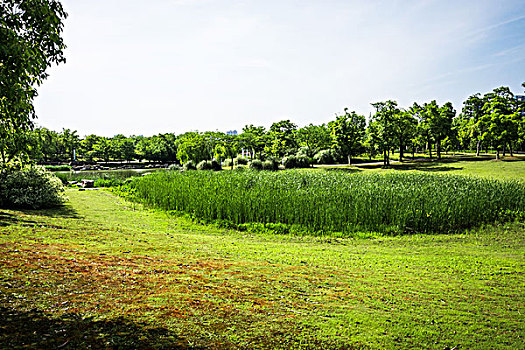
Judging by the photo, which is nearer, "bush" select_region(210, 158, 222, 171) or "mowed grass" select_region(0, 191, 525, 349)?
"mowed grass" select_region(0, 191, 525, 349)

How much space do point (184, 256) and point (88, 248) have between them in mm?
2078

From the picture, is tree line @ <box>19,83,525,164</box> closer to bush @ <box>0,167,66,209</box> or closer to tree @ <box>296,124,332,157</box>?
tree @ <box>296,124,332,157</box>

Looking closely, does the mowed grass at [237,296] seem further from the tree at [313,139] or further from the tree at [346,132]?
the tree at [313,139]

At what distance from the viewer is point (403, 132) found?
134 feet

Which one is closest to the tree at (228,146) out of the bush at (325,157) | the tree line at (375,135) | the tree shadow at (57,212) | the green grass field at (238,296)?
the tree line at (375,135)

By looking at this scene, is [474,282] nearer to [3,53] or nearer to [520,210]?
[3,53]

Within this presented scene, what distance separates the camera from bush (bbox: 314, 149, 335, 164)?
46.7 m

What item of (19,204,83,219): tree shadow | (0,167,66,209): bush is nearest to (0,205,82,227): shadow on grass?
(19,204,83,219): tree shadow

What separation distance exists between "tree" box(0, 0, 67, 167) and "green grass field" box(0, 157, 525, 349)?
2275mm

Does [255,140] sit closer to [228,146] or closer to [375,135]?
[228,146]

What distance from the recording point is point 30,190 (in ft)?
43.4

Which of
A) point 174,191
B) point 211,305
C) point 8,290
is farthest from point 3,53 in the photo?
point 174,191

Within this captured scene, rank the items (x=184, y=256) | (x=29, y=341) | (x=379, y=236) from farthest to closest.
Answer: (x=379, y=236), (x=184, y=256), (x=29, y=341)

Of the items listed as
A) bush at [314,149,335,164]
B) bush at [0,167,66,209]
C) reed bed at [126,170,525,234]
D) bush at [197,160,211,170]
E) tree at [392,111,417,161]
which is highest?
tree at [392,111,417,161]
